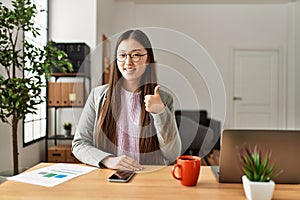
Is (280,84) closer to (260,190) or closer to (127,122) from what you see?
(127,122)

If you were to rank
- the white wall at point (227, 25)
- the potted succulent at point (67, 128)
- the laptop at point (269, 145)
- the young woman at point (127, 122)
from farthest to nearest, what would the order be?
1. the white wall at point (227, 25)
2. the potted succulent at point (67, 128)
3. the young woman at point (127, 122)
4. the laptop at point (269, 145)

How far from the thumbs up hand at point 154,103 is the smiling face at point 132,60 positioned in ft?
0.39

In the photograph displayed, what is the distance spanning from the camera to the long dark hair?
1470 mm

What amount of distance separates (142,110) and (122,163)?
24 cm

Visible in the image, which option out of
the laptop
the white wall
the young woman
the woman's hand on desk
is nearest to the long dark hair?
the young woman

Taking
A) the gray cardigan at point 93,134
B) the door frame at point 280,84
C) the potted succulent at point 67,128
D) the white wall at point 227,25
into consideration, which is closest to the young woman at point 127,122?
the gray cardigan at point 93,134

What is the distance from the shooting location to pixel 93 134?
151 centimetres

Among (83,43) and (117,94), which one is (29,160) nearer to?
(83,43)

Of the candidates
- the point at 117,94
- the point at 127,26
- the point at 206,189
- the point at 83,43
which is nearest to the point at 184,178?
the point at 206,189

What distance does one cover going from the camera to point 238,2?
6.32m

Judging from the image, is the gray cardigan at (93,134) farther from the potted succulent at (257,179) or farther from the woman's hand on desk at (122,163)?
the potted succulent at (257,179)

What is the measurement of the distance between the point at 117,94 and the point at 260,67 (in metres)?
5.43

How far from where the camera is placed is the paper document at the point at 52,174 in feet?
3.96

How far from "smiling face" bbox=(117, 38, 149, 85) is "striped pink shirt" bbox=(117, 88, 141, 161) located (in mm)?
91
